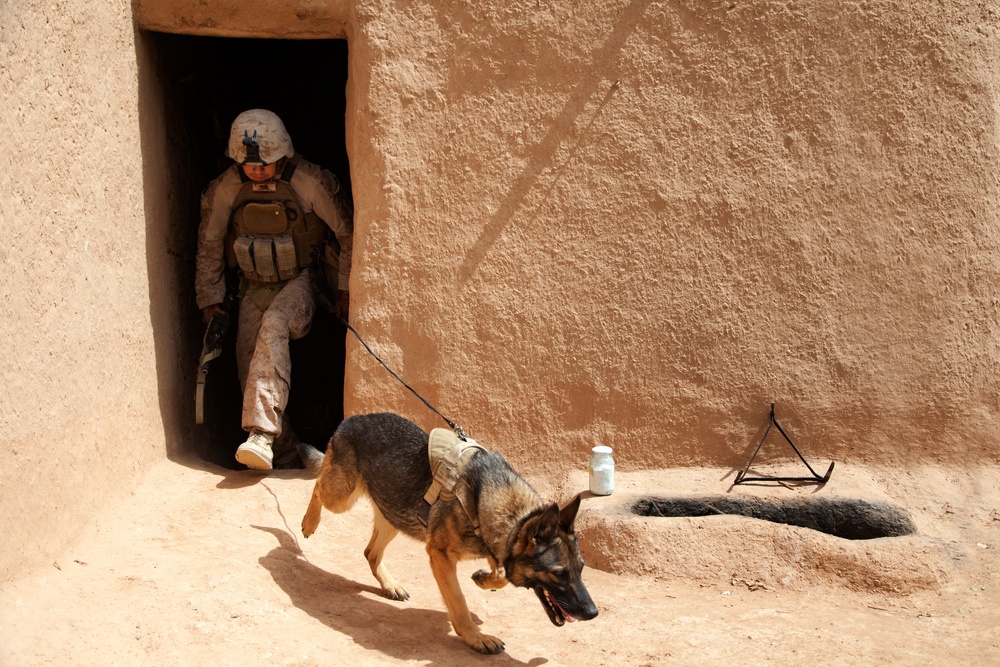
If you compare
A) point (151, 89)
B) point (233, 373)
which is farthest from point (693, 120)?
point (233, 373)

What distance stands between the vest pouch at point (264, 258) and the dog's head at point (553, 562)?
3.15m

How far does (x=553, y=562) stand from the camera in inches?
158

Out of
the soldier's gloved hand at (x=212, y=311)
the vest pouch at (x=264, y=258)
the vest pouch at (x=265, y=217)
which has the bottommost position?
the soldier's gloved hand at (x=212, y=311)

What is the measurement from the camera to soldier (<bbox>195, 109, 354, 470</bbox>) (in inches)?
242

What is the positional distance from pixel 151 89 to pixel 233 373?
2.50 meters

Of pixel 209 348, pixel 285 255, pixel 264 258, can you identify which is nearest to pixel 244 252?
pixel 264 258

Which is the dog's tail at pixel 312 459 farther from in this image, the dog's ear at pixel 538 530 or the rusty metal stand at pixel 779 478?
the rusty metal stand at pixel 779 478

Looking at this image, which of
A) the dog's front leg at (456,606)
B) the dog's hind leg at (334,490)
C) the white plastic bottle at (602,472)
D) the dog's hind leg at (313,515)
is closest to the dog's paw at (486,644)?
the dog's front leg at (456,606)

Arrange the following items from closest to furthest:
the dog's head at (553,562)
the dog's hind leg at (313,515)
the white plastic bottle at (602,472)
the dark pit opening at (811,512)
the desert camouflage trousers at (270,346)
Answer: the dog's head at (553,562), the dog's hind leg at (313,515), the dark pit opening at (811,512), the white plastic bottle at (602,472), the desert camouflage trousers at (270,346)

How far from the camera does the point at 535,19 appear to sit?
582 cm

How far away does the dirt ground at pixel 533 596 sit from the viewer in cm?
414

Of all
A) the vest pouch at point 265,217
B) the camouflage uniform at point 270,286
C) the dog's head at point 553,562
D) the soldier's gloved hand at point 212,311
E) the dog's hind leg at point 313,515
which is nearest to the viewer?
the dog's head at point 553,562

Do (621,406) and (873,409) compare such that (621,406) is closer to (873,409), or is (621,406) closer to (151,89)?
(873,409)

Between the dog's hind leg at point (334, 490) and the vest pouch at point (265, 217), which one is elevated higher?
the vest pouch at point (265, 217)
